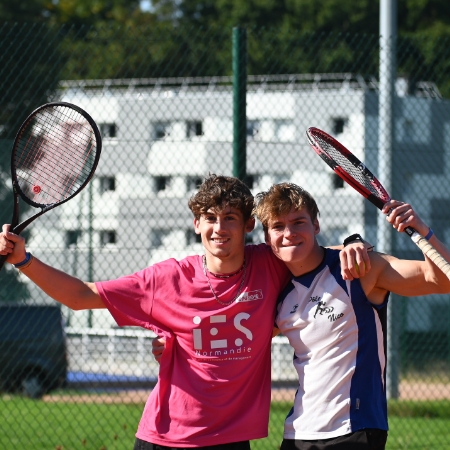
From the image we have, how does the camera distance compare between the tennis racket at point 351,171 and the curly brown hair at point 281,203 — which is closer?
the curly brown hair at point 281,203

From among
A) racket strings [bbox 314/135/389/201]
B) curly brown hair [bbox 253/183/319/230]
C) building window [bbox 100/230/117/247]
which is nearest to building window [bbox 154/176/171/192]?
building window [bbox 100/230/117/247]

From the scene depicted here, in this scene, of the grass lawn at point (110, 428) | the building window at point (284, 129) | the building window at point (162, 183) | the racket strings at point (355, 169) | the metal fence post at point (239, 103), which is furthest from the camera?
the building window at point (284, 129)

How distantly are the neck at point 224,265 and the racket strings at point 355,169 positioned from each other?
25.2 inches

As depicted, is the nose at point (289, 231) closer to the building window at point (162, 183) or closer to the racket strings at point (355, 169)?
the racket strings at point (355, 169)

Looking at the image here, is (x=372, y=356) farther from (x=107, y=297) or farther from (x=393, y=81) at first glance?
(x=393, y=81)

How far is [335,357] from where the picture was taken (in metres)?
3.50

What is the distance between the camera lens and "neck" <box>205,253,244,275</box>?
3693mm

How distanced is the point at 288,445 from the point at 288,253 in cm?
77

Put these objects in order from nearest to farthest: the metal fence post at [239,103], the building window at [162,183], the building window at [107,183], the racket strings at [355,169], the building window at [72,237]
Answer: the racket strings at [355,169], the metal fence post at [239,103], the building window at [72,237], the building window at [107,183], the building window at [162,183]

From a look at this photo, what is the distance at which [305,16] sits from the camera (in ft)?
139

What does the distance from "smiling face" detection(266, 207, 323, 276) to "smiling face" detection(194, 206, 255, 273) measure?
0.44 ft

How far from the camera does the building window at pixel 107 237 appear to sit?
712 cm

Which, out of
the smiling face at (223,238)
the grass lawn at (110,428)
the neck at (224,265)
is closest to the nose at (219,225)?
the smiling face at (223,238)

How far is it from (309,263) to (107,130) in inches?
150
